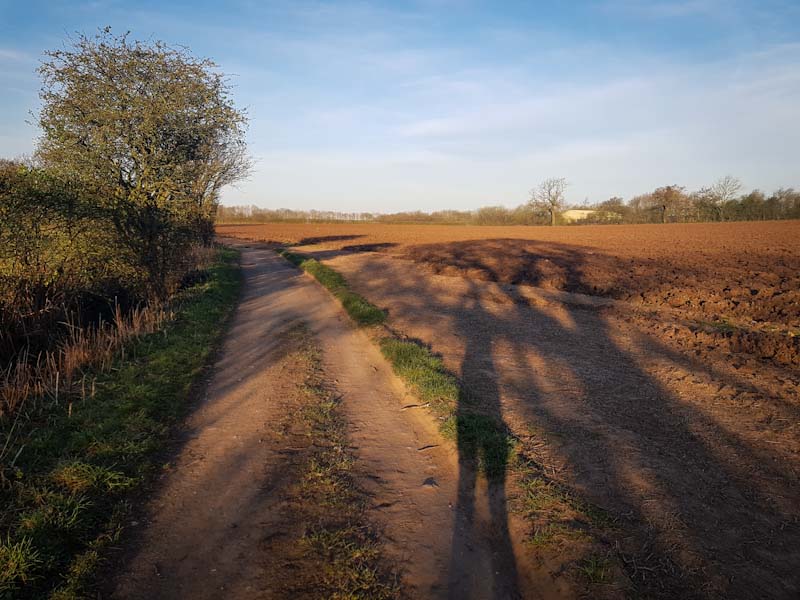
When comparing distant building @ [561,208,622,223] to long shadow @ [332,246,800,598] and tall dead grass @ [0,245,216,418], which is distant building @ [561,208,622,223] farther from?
tall dead grass @ [0,245,216,418]

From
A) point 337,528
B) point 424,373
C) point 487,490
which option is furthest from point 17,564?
point 424,373

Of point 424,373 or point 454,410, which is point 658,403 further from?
point 424,373

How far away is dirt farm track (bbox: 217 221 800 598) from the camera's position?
10.7 ft

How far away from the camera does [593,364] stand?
7.44m

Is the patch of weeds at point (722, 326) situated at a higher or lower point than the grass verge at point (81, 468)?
higher

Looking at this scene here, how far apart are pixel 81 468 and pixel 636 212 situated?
101 m

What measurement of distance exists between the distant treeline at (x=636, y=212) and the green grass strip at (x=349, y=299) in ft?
226

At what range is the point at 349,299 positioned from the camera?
12.3m

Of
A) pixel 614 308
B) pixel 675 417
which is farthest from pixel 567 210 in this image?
pixel 675 417

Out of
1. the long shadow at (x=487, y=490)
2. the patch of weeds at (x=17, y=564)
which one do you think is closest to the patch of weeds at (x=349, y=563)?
the long shadow at (x=487, y=490)

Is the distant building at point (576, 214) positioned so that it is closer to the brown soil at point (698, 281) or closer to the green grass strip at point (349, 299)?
the brown soil at point (698, 281)

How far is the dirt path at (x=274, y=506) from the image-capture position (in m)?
2.99

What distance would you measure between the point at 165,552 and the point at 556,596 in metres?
2.65

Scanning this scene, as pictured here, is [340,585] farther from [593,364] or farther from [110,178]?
[110,178]
